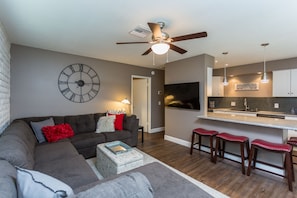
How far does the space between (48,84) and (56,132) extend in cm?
124

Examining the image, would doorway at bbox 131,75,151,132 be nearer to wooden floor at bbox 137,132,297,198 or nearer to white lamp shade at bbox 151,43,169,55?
wooden floor at bbox 137,132,297,198

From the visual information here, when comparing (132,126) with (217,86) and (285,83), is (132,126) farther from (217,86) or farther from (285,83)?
(285,83)

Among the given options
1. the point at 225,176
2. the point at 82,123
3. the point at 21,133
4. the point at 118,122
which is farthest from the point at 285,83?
the point at 21,133

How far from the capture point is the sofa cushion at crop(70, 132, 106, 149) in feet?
9.62

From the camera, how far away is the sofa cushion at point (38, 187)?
33.3 inches

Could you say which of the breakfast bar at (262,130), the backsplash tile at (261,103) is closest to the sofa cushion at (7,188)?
the breakfast bar at (262,130)

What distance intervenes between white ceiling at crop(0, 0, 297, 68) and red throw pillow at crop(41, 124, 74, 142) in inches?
67.1

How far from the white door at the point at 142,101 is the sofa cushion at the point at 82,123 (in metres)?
2.14

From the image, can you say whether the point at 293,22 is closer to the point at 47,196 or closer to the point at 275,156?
the point at 275,156

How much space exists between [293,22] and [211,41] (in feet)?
3.60

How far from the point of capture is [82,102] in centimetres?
392

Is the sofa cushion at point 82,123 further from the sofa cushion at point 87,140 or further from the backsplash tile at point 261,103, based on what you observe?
the backsplash tile at point 261,103

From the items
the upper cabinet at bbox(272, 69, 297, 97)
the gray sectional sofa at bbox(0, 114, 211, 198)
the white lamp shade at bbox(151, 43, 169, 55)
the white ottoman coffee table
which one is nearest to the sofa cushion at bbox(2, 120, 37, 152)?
the gray sectional sofa at bbox(0, 114, 211, 198)

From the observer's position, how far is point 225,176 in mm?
2479
